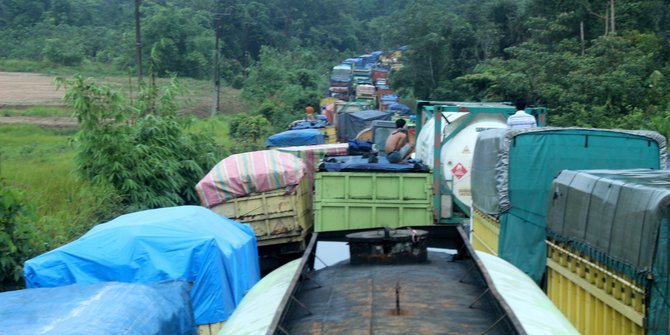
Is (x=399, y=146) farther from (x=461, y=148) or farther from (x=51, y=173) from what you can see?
(x=51, y=173)

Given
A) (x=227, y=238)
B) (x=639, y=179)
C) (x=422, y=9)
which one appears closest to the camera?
(x=639, y=179)

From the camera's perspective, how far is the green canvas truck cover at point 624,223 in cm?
477

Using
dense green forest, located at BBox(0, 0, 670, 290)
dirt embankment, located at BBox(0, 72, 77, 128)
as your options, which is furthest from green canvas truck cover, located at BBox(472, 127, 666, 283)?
dirt embankment, located at BBox(0, 72, 77, 128)

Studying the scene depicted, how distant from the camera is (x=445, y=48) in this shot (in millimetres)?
42312

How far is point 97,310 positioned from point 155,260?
213 centimetres

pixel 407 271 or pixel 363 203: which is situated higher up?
pixel 407 271

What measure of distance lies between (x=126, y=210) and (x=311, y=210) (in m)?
3.43

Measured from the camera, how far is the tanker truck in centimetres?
1279

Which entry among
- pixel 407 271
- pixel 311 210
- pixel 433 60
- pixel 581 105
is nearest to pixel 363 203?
pixel 311 210

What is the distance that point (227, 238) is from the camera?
940 centimetres

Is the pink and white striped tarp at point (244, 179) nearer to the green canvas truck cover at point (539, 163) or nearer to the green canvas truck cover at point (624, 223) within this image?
the green canvas truck cover at point (539, 163)

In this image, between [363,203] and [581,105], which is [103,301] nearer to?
[363,203]

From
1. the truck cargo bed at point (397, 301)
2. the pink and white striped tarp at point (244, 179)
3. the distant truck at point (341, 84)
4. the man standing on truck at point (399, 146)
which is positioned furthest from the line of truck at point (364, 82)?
the truck cargo bed at point (397, 301)

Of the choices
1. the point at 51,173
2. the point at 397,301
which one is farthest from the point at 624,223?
the point at 51,173
